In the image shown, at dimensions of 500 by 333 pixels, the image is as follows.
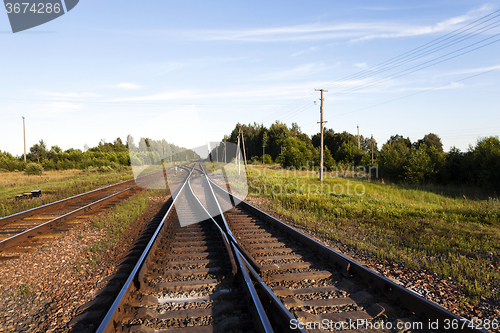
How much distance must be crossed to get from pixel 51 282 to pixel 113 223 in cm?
408

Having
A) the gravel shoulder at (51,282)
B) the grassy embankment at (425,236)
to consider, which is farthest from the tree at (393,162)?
the gravel shoulder at (51,282)

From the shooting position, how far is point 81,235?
23.9 ft

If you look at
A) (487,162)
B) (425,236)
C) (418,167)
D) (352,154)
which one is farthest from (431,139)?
(425,236)

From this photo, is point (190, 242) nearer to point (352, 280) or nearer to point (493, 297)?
point (352, 280)

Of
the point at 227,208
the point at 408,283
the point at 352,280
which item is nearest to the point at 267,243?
the point at 352,280

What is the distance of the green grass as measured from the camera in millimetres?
6069

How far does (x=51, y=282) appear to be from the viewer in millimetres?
4551

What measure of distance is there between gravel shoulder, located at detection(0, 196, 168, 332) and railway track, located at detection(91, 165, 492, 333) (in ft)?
2.69

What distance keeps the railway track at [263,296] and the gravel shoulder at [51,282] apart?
2.69ft

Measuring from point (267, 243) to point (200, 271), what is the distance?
2.09 meters

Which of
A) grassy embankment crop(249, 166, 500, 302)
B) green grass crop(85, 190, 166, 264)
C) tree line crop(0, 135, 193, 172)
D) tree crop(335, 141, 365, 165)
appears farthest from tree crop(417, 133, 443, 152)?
green grass crop(85, 190, 166, 264)

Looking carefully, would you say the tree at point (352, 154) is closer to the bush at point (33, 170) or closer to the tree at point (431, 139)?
the tree at point (431, 139)

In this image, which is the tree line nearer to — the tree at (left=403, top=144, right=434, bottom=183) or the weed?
the tree at (left=403, top=144, right=434, bottom=183)

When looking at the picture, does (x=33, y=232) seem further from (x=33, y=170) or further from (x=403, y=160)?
(x=33, y=170)
